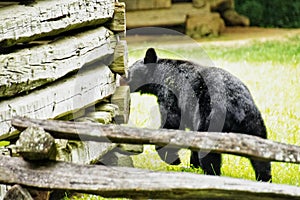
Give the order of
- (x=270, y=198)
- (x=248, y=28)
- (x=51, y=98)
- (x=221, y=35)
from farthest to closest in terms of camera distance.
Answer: (x=248, y=28) → (x=221, y=35) → (x=51, y=98) → (x=270, y=198)

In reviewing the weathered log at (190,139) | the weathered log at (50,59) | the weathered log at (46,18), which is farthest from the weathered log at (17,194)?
the weathered log at (46,18)

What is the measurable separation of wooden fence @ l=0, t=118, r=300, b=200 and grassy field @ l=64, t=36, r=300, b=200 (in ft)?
4.65

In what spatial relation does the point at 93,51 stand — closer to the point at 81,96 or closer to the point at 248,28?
the point at 81,96

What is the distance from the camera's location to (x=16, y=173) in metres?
3.41

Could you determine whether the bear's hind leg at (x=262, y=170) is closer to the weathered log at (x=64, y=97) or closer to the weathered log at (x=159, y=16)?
the weathered log at (x=64, y=97)

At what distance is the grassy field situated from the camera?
5590 millimetres

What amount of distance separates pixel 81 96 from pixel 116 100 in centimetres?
77

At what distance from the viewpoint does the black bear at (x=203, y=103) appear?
500 centimetres

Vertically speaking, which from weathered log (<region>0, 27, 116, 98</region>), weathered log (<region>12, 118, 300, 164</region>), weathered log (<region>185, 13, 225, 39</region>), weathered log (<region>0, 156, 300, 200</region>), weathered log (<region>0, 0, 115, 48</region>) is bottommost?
weathered log (<region>185, 13, 225, 39</region>)

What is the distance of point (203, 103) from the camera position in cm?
511

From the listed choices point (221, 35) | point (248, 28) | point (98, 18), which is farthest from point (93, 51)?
point (248, 28)

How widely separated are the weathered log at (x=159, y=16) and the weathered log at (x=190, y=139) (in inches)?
460

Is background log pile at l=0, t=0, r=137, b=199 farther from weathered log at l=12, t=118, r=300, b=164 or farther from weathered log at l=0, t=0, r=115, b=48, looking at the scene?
weathered log at l=12, t=118, r=300, b=164

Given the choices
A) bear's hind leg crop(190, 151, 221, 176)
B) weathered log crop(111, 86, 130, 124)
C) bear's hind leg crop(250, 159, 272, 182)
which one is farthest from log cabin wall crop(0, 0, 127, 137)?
bear's hind leg crop(250, 159, 272, 182)
